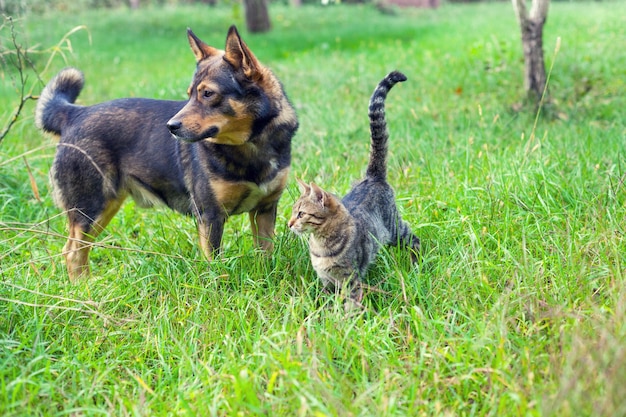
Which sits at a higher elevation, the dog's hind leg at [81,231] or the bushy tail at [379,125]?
the bushy tail at [379,125]

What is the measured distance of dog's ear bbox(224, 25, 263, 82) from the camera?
3.69 meters

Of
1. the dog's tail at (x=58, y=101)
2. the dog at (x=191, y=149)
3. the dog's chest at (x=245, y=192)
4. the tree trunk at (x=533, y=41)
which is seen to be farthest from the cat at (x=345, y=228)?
the tree trunk at (x=533, y=41)

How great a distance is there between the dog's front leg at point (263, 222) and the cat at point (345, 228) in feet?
1.95

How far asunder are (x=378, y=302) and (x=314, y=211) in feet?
2.10

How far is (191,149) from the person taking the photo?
13.5ft

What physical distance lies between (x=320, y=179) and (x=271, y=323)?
2111 mm

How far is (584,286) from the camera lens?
3.07 metres

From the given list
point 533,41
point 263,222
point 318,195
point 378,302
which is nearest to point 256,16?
point 533,41

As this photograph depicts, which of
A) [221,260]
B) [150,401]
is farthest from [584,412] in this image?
[221,260]

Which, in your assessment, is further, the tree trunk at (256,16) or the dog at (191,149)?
the tree trunk at (256,16)

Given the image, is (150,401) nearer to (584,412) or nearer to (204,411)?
(204,411)

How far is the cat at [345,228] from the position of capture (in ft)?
11.3

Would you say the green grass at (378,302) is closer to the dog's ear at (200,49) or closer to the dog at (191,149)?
the dog at (191,149)

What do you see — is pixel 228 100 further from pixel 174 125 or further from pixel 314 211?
pixel 314 211
